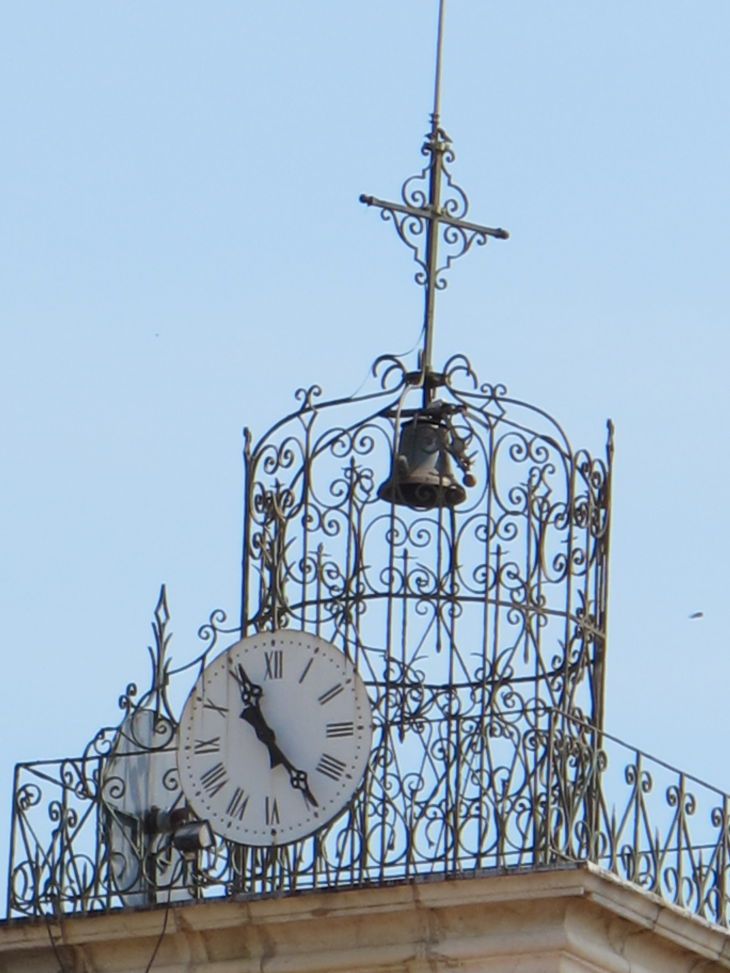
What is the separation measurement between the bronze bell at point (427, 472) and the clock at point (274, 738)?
1100 millimetres

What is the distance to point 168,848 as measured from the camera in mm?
29375

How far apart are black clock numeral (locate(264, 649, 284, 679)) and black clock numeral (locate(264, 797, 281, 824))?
654 millimetres

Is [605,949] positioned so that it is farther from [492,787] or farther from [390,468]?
[390,468]

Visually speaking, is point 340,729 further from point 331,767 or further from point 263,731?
point 263,731

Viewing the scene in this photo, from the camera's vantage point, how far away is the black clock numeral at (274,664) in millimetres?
29141

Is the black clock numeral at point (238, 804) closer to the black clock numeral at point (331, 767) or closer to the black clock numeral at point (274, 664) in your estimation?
the black clock numeral at point (331, 767)

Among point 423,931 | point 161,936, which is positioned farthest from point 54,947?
point 423,931

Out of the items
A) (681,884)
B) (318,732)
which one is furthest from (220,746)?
(681,884)

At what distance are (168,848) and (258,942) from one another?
0.84 meters

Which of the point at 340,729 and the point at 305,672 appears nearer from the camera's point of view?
the point at 340,729

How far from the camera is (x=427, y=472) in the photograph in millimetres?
29812

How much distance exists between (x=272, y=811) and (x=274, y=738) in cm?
38

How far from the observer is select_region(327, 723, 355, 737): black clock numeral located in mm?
28891

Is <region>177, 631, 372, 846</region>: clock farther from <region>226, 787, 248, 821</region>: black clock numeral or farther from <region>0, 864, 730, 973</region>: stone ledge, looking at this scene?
<region>0, 864, 730, 973</region>: stone ledge
